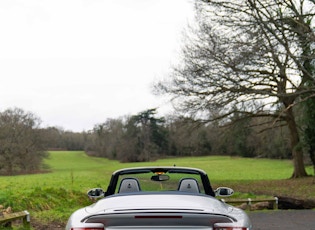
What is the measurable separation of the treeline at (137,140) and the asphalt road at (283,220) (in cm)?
1511

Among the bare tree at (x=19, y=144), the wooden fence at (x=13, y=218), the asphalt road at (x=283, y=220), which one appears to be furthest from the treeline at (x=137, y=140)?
Answer: the wooden fence at (x=13, y=218)

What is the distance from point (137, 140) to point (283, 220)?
79.0 m

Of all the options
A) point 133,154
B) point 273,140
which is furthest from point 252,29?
point 133,154

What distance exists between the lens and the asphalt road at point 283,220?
1099 cm

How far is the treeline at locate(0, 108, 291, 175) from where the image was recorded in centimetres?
3039

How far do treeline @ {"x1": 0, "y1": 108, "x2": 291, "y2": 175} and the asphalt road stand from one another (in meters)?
15.1

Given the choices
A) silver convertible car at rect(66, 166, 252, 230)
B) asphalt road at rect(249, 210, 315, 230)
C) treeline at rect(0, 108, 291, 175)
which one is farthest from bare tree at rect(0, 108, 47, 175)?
silver convertible car at rect(66, 166, 252, 230)

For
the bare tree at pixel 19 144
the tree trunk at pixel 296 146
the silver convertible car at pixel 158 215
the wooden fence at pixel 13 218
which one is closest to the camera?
the silver convertible car at pixel 158 215

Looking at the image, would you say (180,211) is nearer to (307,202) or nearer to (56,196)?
(56,196)

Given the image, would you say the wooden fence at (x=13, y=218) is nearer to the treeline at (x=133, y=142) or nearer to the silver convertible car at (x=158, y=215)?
the silver convertible car at (x=158, y=215)

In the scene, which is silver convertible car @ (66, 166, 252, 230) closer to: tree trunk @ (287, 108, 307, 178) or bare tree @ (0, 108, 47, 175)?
tree trunk @ (287, 108, 307, 178)

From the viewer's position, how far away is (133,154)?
91.8m

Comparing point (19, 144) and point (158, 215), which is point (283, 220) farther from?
point (19, 144)

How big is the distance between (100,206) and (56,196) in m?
12.6
